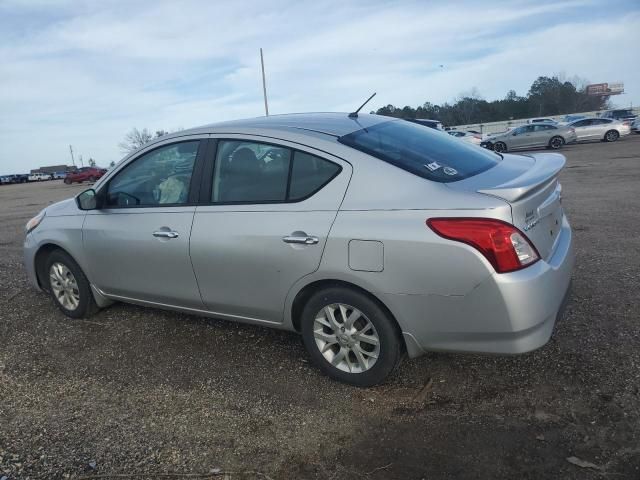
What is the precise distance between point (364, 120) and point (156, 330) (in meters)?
2.44

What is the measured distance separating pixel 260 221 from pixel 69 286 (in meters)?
2.36

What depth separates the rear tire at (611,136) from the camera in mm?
27859

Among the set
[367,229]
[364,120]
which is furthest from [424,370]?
[364,120]

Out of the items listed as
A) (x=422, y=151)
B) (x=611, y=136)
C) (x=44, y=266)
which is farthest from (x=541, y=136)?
(x=44, y=266)

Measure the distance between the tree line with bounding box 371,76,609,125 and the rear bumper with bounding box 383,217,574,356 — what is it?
8379cm

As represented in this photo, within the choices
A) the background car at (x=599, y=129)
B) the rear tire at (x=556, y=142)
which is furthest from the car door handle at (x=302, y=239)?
the background car at (x=599, y=129)

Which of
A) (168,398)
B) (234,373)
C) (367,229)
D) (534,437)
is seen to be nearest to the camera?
(534,437)

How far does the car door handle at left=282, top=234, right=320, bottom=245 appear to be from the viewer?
316 cm

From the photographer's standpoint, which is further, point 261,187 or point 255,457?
point 261,187

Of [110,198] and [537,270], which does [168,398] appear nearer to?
[110,198]

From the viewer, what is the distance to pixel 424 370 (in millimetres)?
3508

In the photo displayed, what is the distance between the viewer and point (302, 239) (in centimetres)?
319

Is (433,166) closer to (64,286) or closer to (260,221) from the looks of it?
(260,221)

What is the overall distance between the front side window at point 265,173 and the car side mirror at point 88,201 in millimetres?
1275
